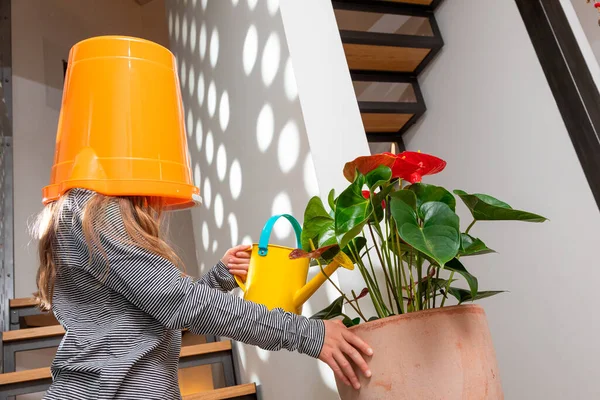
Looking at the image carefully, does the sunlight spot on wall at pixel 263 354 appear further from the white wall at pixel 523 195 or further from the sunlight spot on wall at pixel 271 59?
the white wall at pixel 523 195

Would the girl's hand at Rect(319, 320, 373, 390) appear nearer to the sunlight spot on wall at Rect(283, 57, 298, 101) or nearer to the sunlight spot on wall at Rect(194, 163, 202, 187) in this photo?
the sunlight spot on wall at Rect(283, 57, 298, 101)

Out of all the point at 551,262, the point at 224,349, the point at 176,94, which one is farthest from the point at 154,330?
the point at 551,262

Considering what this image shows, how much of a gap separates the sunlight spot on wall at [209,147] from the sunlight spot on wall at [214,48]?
264 millimetres

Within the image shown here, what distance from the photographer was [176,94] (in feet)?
3.75

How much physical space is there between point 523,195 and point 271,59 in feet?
3.45

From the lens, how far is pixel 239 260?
120cm

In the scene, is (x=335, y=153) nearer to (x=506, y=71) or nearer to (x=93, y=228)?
(x=93, y=228)

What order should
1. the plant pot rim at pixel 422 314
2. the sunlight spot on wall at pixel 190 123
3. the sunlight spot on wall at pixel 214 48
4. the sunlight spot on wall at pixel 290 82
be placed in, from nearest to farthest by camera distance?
the plant pot rim at pixel 422 314 → the sunlight spot on wall at pixel 290 82 → the sunlight spot on wall at pixel 214 48 → the sunlight spot on wall at pixel 190 123

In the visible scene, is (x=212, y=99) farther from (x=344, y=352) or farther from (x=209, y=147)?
(x=344, y=352)

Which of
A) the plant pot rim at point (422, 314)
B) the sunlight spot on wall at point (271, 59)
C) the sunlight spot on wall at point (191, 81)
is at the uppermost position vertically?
the sunlight spot on wall at point (191, 81)

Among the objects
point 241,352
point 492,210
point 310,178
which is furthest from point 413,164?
point 241,352

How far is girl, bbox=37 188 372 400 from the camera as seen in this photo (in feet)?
2.83

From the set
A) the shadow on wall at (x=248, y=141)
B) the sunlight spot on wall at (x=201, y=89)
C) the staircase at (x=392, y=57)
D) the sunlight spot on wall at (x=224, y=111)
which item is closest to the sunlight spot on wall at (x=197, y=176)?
the shadow on wall at (x=248, y=141)

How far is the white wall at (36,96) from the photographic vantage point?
10.1 ft
